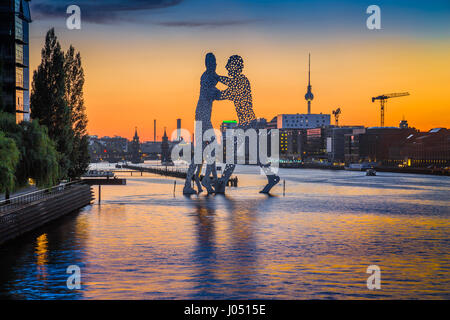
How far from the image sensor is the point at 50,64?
5097 cm

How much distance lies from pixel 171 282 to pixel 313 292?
5.48m

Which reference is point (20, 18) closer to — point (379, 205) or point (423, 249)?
point (379, 205)

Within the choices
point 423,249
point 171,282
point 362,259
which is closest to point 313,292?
point 171,282

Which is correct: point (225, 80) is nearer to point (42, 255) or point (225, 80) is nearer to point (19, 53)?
point (19, 53)

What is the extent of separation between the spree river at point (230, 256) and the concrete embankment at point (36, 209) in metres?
0.83

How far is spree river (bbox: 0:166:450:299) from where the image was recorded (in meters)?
21.3

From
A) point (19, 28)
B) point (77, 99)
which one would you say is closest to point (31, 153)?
point (77, 99)

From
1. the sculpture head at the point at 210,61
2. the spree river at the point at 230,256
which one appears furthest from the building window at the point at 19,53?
the spree river at the point at 230,256

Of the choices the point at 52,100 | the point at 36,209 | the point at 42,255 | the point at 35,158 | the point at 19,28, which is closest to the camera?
the point at 42,255

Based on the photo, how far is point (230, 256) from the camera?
93.6 feet

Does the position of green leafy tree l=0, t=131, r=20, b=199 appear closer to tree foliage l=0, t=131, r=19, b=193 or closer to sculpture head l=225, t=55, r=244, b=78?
tree foliage l=0, t=131, r=19, b=193

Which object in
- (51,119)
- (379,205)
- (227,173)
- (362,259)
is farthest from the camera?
(227,173)

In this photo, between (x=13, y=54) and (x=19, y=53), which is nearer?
(x=13, y=54)

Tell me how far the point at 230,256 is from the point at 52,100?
2780 cm
